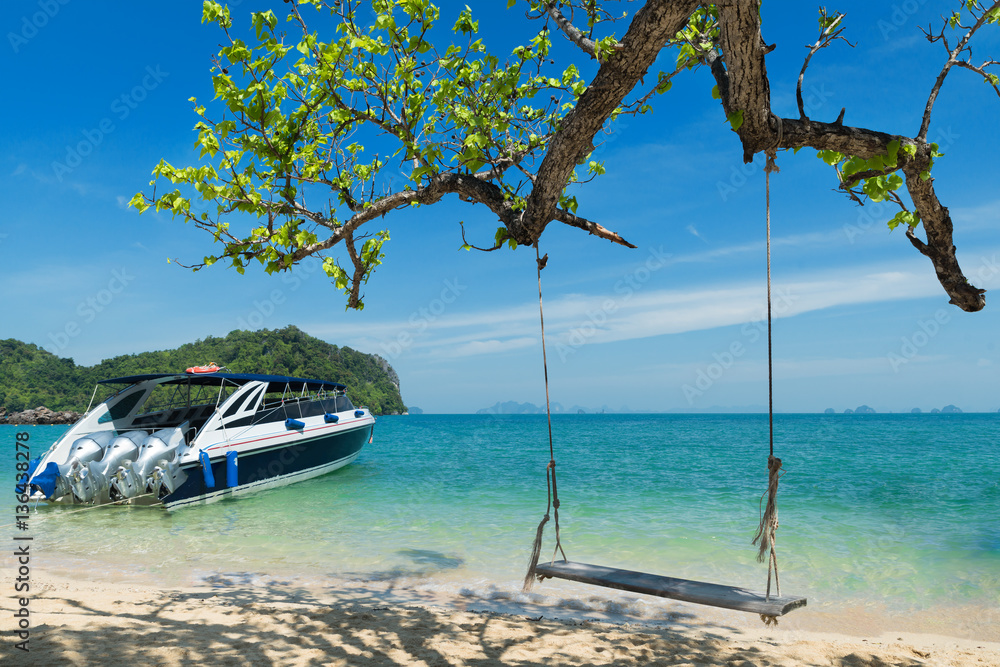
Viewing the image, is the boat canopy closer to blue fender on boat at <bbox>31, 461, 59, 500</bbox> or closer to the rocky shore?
blue fender on boat at <bbox>31, 461, 59, 500</bbox>

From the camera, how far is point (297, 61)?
4.25 m

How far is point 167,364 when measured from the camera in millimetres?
49719

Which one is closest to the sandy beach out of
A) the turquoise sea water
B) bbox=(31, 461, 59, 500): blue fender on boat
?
the turquoise sea water

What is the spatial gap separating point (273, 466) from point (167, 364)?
142 feet

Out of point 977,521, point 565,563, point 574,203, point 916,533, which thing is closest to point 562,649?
point 565,563

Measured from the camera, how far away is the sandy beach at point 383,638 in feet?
12.3

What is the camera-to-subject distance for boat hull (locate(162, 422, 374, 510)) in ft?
35.5

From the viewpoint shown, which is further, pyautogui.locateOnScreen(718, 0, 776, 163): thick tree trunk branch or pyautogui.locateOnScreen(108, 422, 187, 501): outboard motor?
pyautogui.locateOnScreen(108, 422, 187, 501): outboard motor

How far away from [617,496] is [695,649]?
9.39 metres

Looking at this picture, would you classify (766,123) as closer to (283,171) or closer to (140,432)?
(283,171)

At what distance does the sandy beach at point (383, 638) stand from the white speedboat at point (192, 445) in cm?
537

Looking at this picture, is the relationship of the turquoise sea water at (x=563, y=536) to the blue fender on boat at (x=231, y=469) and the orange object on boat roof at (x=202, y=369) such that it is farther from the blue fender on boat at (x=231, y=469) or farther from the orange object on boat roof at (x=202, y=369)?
the orange object on boat roof at (x=202, y=369)

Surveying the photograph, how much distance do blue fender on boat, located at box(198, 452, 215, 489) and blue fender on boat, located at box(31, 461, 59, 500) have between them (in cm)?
220

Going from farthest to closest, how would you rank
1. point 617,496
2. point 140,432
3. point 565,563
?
1. point 617,496
2. point 140,432
3. point 565,563
